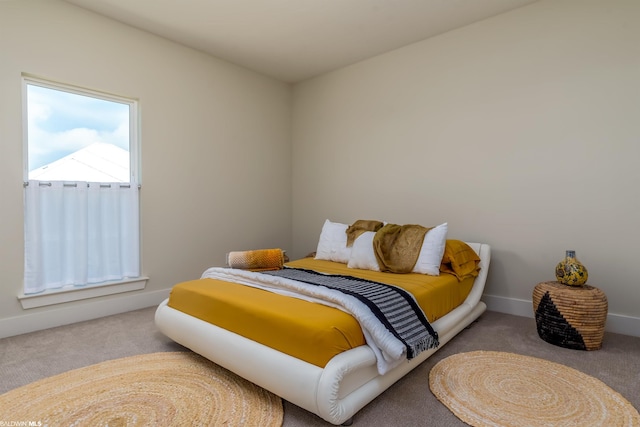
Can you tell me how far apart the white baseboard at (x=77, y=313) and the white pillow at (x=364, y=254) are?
81.6 inches

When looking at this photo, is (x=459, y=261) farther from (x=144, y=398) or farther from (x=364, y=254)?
(x=144, y=398)

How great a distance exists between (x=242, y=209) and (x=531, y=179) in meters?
3.19

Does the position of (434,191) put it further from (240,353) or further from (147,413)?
(147,413)

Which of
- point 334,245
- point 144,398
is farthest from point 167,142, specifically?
point 144,398

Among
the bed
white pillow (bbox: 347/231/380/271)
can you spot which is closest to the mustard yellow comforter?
the bed

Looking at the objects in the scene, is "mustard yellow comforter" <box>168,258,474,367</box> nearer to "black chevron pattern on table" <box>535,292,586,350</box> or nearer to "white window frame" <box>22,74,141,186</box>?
"black chevron pattern on table" <box>535,292,586,350</box>

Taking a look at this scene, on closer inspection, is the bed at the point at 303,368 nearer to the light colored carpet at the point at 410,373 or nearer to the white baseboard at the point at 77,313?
the light colored carpet at the point at 410,373

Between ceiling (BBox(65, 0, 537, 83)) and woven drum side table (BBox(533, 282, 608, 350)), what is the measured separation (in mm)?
2501

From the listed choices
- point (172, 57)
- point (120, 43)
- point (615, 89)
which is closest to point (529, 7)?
point (615, 89)

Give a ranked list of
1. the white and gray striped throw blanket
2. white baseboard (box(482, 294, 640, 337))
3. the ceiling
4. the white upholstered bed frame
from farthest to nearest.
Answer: the ceiling < white baseboard (box(482, 294, 640, 337)) < the white and gray striped throw blanket < the white upholstered bed frame

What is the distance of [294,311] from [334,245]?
1747mm

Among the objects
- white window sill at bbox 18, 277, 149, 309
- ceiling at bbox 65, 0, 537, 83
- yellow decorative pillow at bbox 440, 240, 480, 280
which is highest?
ceiling at bbox 65, 0, 537, 83

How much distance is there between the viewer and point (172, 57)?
12.2 ft

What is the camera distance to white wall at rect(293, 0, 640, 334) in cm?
279
